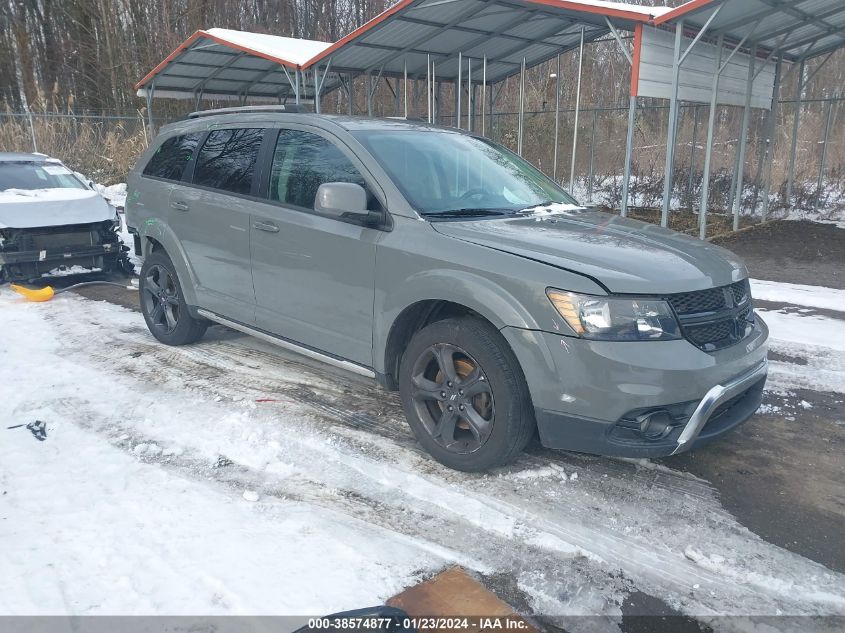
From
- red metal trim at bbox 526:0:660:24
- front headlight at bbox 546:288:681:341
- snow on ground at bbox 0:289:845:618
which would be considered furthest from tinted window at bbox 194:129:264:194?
red metal trim at bbox 526:0:660:24

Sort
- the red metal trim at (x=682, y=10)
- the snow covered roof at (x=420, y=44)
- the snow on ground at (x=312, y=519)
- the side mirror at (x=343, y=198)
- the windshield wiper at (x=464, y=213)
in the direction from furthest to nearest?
the snow covered roof at (x=420, y=44) < the red metal trim at (x=682, y=10) < the windshield wiper at (x=464, y=213) < the side mirror at (x=343, y=198) < the snow on ground at (x=312, y=519)

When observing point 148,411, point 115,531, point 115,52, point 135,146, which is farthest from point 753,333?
point 115,52

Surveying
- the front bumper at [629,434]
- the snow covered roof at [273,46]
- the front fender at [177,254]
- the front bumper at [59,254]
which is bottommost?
the front bumper at [629,434]

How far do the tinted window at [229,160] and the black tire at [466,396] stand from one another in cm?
202

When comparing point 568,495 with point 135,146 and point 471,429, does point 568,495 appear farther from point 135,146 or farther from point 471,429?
point 135,146

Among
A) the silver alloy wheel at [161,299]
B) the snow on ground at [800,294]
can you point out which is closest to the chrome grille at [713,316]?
the silver alloy wheel at [161,299]

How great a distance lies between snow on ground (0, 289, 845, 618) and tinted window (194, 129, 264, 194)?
157 centimetres

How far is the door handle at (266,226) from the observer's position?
4.41 metres

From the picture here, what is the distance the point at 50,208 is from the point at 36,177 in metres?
1.05

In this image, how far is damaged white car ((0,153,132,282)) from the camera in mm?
7551

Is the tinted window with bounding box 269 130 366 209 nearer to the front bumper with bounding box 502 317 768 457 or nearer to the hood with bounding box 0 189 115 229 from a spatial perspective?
the front bumper with bounding box 502 317 768 457

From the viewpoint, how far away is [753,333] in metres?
3.60

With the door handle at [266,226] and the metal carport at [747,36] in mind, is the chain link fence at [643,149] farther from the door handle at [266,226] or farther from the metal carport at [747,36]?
the door handle at [266,226]

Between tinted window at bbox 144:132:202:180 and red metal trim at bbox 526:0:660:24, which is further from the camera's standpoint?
red metal trim at bbox 526:0:660:24
